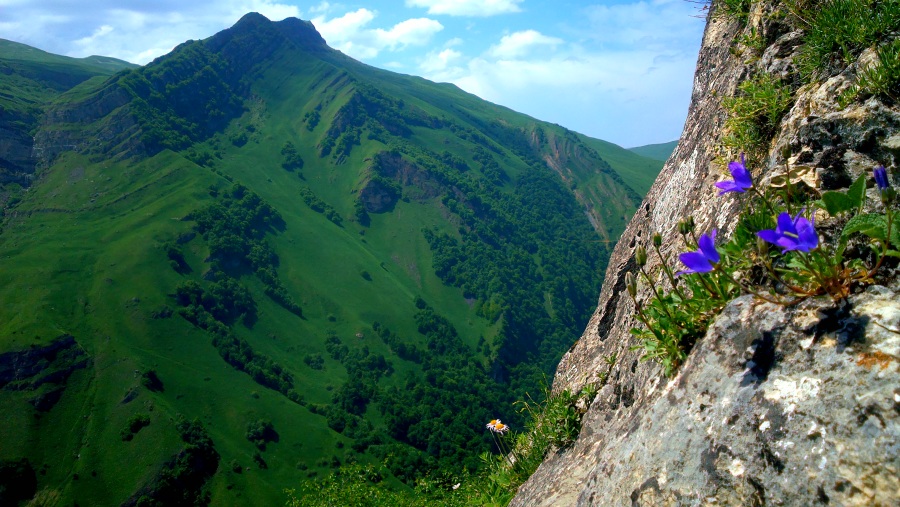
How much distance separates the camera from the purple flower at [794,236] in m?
2.96

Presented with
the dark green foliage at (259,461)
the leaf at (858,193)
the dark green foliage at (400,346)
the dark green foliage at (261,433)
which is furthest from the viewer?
the dark green foliage at (400,346)

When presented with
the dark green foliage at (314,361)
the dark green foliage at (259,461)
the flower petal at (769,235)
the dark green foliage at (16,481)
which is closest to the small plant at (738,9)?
the flower petal at (769,235)

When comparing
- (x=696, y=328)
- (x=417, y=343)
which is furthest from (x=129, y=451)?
(x=696, y=328)

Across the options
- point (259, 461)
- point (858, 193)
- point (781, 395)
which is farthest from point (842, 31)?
point (259, 461)

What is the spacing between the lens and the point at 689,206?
287 inches

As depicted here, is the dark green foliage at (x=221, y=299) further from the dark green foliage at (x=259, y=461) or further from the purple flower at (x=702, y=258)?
the purple flower at (x=702, y=258)

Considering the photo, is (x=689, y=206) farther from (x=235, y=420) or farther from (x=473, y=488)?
(x=235, y=420)

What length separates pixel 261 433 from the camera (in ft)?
448

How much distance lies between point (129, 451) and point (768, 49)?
14404cm

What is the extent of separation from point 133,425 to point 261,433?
2942 cm

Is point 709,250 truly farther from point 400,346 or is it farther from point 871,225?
point 400,346

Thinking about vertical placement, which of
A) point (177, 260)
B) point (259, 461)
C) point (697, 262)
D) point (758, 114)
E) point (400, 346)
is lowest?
point (259, 461)

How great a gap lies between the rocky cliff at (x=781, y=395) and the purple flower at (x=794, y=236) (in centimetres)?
65

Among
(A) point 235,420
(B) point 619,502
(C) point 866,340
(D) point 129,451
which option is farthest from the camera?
(A) point 235,420
